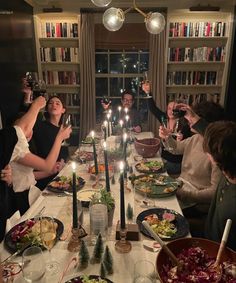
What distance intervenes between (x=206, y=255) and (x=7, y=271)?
76 cm

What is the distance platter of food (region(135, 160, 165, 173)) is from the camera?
206 centimetres

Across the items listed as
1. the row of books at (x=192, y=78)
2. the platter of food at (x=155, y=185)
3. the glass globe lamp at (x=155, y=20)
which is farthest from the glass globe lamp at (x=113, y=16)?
the row of books at (x=192, y=78)

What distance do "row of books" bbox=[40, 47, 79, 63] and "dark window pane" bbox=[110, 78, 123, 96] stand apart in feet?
2.51

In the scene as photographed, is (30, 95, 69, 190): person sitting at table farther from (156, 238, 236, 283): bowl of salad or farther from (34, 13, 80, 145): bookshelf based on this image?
(34, 13, 80, 145): bookshelf

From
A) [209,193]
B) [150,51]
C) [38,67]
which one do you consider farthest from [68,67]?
[209,193]

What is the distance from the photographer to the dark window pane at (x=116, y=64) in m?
4.80

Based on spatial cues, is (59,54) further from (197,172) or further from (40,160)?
(197,172)

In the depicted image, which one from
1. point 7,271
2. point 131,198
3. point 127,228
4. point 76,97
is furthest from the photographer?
point 76,97

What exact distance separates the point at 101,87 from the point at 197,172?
126 inches

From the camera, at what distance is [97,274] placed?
1.04m

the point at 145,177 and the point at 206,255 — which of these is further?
the point at 145,177

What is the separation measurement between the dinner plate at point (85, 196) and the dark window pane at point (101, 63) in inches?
139

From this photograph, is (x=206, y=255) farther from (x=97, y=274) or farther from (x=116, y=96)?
(x=116, y=96)

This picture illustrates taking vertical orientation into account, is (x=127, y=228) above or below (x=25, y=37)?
below
